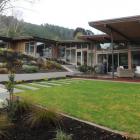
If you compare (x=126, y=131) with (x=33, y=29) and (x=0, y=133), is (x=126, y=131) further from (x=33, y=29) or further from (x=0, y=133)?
(x=33, y=29)

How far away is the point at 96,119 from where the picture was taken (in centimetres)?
600

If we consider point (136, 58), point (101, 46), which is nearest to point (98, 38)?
point (101, 46)

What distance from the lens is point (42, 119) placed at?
5484mm

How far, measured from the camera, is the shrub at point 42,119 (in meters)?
5.37

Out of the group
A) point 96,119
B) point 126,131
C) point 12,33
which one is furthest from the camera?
point 12,33

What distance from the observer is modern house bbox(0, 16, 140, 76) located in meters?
17.8

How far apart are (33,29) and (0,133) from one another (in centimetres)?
5208

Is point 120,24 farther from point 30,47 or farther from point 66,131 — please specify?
point 30,47

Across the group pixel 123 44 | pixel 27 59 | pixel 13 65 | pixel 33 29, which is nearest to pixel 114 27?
pixel 123 44

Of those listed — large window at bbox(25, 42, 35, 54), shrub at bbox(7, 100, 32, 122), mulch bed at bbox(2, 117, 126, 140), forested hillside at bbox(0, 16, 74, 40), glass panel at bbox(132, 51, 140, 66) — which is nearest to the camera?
mulch bed at bbox(2, 117, 126, 140)

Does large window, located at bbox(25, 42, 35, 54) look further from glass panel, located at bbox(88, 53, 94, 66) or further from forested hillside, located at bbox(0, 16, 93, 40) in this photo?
forested hillside, located at bbox(0, 16, 93, 40)

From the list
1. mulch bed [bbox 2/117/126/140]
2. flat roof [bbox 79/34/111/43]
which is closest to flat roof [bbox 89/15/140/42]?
flat roof [bbox 79/34/111/43]

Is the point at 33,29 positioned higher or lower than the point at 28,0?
higher

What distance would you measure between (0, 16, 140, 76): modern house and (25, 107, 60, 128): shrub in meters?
11.0
